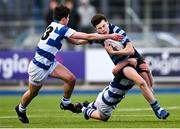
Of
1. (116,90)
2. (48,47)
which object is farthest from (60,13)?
(116,90)

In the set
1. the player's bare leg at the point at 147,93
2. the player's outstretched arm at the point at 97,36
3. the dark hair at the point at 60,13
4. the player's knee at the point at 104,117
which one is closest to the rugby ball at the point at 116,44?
the player's outstretched arm at the point at 97,36

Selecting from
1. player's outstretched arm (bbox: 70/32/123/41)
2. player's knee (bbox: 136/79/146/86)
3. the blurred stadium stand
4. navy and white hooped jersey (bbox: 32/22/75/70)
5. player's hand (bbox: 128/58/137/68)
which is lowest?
the blurred stadium stand

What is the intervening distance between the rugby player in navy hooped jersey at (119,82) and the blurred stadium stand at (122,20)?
12.8m

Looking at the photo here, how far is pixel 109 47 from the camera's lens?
42.7ft

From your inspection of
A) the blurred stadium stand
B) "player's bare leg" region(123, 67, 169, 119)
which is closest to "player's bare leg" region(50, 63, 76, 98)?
"player's bare leg" region(123, 67, 169, 119)

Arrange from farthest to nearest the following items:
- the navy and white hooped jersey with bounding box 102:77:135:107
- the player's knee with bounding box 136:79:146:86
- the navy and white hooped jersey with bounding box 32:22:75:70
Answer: the navy and white hooped jersey with bounding box 32:22:75:70 → the navy and white hooped jersey with bounding box 102:77:135:107 → the player's knee with bounding box 136:79:146:86

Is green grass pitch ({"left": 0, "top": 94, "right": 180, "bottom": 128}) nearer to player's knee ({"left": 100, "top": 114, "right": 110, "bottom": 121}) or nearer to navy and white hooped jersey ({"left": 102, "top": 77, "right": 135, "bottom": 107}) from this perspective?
player's knee ({"left": 100, "top": 114, "right": 110, "bottom": 121})

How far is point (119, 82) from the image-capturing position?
13227mm

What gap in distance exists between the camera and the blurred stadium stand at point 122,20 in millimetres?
26641

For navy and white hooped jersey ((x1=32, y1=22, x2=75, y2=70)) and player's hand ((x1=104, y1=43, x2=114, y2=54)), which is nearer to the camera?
player's hand ((x1=104, y1=43, x2=114, y2=54))

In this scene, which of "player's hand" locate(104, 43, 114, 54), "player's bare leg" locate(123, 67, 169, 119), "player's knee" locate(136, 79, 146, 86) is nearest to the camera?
"player's bare leg" locate(123, 67, 169, 119)

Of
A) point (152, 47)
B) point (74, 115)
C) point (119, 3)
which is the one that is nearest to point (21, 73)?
point (152, 47)

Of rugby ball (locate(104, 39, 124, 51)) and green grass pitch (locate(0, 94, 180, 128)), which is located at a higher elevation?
rugby ball (locate(104, 39, 124, 51))

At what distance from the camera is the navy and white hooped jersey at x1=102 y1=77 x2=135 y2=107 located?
1323 centimetres
